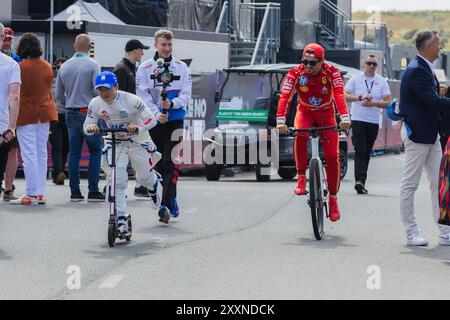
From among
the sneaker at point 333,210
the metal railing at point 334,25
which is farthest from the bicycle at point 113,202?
the metal railing at point 334,25

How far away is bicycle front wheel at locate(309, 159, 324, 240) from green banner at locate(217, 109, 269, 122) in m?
9.61

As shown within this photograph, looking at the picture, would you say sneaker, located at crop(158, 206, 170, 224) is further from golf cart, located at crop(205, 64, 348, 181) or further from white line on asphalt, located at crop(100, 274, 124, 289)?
golf cart, located at crop(205, 64, 348, 181)

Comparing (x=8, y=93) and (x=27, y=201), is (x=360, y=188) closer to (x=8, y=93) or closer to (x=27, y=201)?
(x=27, y=201)

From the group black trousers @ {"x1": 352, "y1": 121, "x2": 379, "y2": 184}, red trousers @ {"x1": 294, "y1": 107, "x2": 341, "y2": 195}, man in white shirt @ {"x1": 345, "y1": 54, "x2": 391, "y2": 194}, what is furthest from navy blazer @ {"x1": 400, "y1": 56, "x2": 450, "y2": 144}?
black trousers @ {"x1": 352, "y1": 121, "x2": 379, "y2": 184}

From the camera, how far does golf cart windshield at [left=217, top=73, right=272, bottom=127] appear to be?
21.1m

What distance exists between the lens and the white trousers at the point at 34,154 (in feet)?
46.5

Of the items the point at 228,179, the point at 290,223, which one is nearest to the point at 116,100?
the point at 290,223

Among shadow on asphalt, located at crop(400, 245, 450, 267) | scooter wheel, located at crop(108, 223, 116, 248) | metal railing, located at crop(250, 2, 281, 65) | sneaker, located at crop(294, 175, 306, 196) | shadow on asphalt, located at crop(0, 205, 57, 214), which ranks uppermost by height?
metal railing, located at crop(250, 2, 281, 65)

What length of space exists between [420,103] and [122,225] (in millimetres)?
2723

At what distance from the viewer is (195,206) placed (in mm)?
14453

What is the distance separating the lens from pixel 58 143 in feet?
60.5

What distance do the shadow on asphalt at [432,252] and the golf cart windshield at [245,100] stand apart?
33.3 feet

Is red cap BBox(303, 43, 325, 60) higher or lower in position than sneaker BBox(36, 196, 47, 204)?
higher
